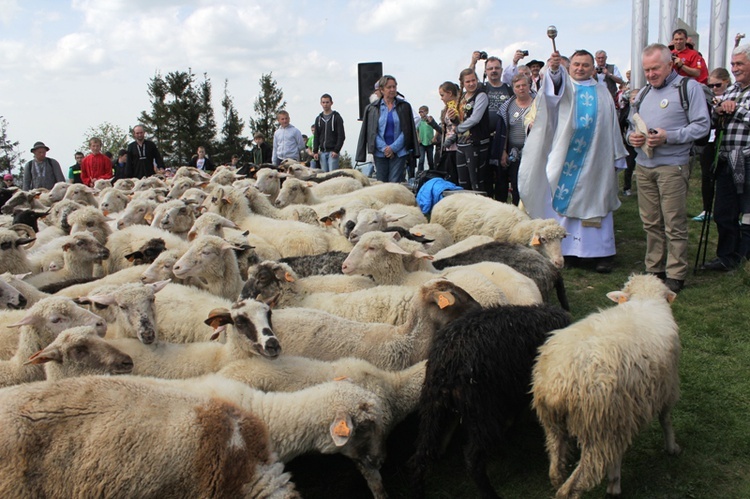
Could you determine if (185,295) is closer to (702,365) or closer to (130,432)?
(130,432)

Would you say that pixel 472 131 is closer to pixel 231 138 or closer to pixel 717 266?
pixel 717 266

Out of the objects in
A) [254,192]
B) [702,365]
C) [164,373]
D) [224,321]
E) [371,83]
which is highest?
[371,83]

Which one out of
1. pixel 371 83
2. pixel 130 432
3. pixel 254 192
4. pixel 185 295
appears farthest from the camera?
pixel 371 83

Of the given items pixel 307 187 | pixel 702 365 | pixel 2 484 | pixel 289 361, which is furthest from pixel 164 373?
pixel 307 187

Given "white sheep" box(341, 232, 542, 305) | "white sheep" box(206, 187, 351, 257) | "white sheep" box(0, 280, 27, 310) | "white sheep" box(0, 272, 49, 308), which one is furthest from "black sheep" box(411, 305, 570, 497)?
"white sheep" box(0, 272, 49, 308)

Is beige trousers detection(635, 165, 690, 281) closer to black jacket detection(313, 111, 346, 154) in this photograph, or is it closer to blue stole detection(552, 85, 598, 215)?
blue stole detection(552, 85, 598, 215)

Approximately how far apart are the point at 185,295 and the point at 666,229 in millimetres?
4813

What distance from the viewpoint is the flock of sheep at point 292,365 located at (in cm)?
233

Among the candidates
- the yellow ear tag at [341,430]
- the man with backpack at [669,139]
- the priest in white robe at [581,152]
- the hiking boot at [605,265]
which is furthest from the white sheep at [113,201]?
the man with backpack at [669,139]

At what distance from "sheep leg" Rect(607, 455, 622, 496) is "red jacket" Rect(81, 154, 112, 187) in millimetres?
12933

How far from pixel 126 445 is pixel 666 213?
562cm

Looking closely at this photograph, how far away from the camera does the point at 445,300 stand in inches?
142

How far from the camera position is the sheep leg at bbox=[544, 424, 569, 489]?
2947mm

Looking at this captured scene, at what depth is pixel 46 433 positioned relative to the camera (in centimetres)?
224
